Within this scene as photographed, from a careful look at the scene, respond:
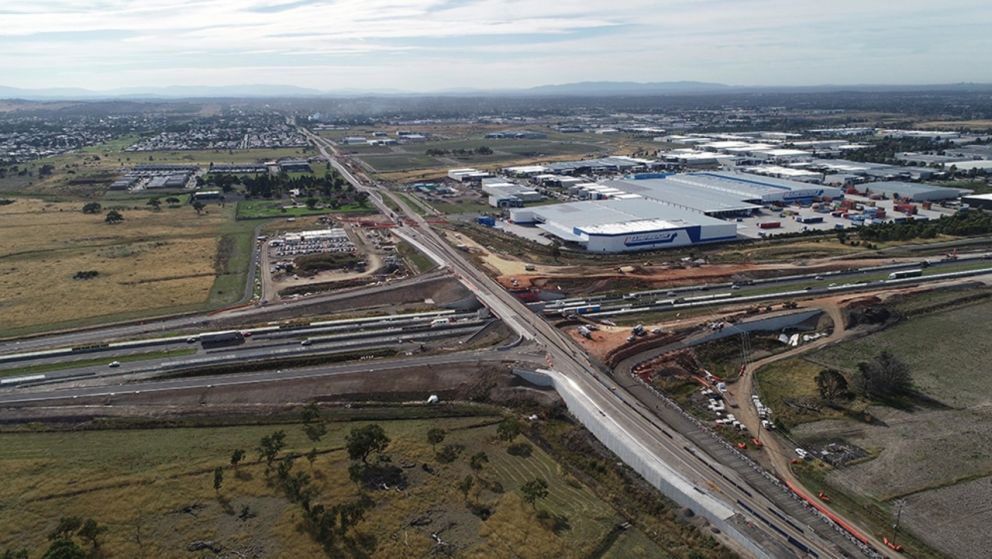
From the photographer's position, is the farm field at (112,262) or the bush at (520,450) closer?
the bush at (520,450)

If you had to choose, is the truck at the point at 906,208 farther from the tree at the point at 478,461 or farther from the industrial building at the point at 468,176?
the tree at the point at 478,461

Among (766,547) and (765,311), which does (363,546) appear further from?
(765,311)

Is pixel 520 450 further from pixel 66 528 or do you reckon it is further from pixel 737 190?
pixel 737 190

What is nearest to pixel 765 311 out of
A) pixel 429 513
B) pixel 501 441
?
pixel 501 441

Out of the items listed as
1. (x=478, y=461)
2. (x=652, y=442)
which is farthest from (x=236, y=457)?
(x=652, y=442)

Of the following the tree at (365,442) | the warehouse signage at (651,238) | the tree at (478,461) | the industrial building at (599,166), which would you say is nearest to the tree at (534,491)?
the tree at (478,461)

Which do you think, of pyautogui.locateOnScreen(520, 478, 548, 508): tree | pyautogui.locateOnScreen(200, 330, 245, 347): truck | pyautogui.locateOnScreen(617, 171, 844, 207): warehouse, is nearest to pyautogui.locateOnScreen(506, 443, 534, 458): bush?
pyautogui.locateOnScreen(520, 478, 548, 508): tree
